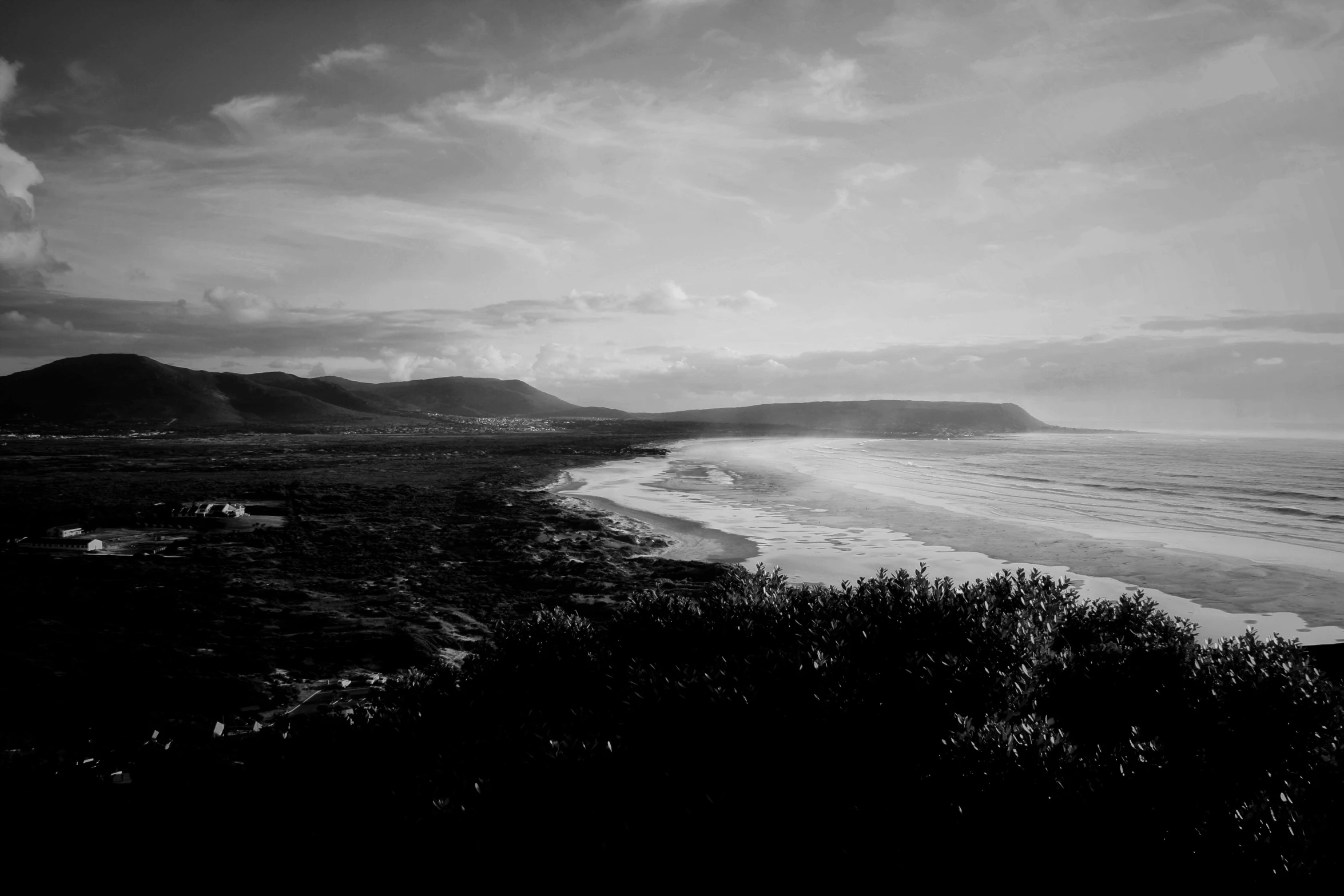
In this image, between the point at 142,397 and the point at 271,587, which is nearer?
the point at 271,587

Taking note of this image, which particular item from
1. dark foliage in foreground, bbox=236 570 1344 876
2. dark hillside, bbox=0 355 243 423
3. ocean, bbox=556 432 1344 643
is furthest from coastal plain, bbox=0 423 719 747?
dark hillside, bbox=0 355 243 423

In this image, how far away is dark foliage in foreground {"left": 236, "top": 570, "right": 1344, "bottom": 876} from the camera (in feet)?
10.1

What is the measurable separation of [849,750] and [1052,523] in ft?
60.9

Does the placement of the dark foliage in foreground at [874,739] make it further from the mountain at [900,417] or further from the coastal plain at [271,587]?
the mountain at [900,417]

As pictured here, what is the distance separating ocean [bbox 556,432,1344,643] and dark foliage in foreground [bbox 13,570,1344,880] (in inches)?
259

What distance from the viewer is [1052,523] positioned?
1955 centimetres

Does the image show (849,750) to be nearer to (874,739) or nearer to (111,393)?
(874,739)

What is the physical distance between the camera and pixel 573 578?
Result: 12930 millimetres

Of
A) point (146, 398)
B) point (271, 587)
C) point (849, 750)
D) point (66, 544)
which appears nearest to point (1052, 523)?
point (849, 750)

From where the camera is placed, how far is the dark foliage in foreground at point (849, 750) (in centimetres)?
307

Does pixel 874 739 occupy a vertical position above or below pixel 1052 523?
above

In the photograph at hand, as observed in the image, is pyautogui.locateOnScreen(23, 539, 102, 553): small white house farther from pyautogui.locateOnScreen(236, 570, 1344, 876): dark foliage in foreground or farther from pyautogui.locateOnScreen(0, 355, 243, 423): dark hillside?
pyautogui.locateOnScreen(0, 355, 243, 423): dark hillside

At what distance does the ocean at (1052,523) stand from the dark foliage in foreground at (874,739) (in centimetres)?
648

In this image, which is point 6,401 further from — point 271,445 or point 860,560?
point 860,560
